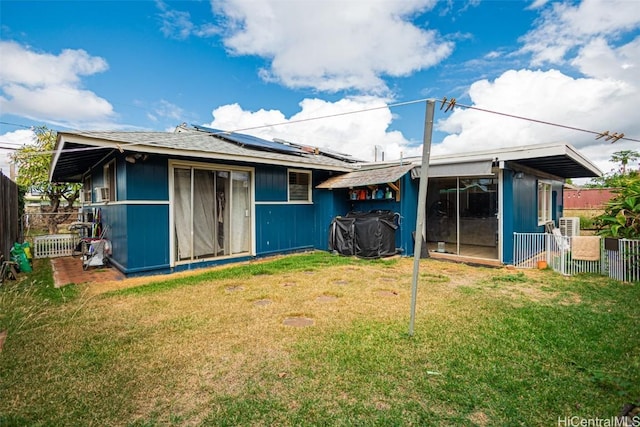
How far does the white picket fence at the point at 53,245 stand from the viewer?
8883mm

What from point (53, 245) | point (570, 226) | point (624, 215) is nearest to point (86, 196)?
point (53, 245)

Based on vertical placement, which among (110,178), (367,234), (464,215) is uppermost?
(110,178)

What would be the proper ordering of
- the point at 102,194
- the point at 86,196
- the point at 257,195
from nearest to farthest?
the point at 102,194 → the point at 257,195 → the point at 86,196

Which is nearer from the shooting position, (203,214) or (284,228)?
(203,214)

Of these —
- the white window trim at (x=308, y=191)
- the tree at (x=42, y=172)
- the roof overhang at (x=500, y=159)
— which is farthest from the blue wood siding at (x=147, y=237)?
the tree at (x=42, y=172)

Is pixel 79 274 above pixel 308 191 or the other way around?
the other way around

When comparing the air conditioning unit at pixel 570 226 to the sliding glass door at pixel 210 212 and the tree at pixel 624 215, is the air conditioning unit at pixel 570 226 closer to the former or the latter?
the tree at pixel 624 215

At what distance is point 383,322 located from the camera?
143 inches

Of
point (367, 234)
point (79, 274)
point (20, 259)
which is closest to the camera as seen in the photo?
point (79, 274)

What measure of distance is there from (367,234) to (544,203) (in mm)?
7071

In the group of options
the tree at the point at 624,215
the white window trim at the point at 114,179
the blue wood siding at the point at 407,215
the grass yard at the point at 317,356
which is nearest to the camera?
the grass yard at the point at 317,356

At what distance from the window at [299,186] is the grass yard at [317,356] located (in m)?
4.13

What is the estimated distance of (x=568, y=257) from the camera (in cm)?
617

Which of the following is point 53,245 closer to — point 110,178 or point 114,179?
point 110,178
